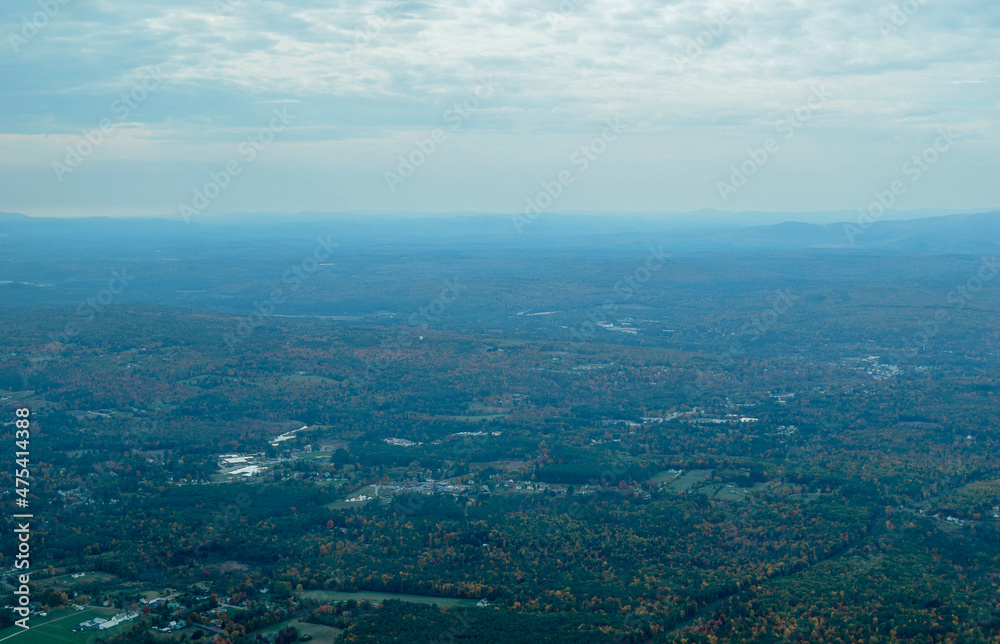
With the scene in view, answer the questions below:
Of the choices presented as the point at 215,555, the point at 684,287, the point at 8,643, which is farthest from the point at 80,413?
the point at 684,287

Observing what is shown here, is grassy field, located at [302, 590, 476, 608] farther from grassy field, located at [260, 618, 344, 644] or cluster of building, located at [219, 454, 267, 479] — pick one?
cluster of building, located at [219, 454, 267, 479]

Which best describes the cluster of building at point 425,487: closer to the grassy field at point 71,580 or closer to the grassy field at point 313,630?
the grassy field at point 71,580

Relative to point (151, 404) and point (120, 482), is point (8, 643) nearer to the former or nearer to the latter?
point (120, 482)

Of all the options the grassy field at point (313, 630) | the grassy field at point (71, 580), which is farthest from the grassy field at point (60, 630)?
the grassy field at point (313, 630)

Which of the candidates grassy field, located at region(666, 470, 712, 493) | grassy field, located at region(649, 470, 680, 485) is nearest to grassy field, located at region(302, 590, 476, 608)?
grassy field, located at region(666, 470, 712, 493)

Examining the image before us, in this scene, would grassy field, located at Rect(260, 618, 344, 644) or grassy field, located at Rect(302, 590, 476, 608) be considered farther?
grassy field, located at Rect(302, 590, 476, 608)

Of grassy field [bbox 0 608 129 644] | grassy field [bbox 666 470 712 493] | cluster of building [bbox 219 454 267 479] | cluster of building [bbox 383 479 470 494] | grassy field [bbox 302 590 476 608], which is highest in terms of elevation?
cluster of building [bbox 219 454 267 479]
